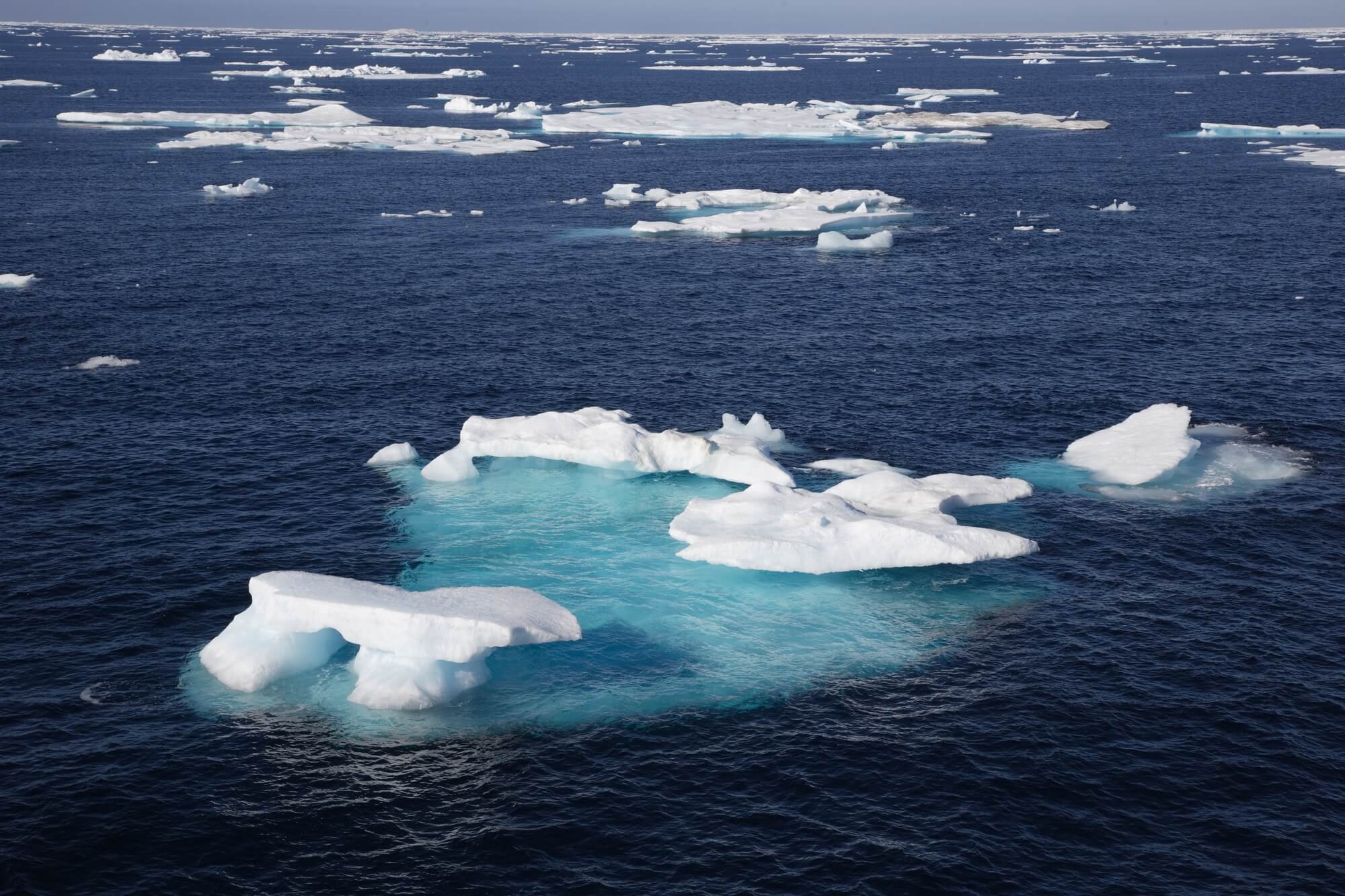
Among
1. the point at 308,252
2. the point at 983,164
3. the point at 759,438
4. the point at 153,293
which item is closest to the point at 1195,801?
the point at 759,438

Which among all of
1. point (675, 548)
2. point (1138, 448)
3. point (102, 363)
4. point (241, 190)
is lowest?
point (675, 548)

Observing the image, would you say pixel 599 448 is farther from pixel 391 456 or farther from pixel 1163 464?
pixel 1163 464

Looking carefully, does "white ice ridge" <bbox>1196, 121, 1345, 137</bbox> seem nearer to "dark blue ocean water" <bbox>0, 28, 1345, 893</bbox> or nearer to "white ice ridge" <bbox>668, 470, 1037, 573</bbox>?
"dark blue ocean water" <bbox>0, 28, 1345, 893</bbox>

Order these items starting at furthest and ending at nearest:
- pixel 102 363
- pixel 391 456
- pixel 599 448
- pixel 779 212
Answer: pixel 779 212, pixel 102 363, pixel 391 456, pixel 599 448

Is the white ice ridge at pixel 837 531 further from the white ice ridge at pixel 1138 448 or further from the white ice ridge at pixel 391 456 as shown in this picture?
the white ice ridge at pixel 391 456

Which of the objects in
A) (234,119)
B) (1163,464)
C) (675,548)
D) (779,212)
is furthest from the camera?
(234,119)

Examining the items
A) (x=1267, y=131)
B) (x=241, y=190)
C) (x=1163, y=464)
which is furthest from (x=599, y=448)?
(x=1267, y=131)

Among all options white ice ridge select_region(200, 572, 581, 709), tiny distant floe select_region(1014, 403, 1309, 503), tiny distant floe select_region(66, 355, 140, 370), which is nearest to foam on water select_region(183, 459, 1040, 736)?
white ice ridge select_region(200, 572, 581, 709)
